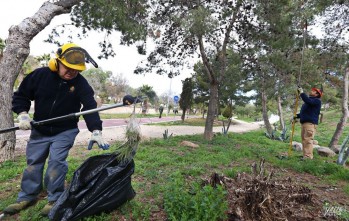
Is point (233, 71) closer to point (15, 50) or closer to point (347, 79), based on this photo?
point (347, 79)

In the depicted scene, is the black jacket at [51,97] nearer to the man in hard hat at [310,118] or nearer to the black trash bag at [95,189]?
the black trash bag at [95,189]

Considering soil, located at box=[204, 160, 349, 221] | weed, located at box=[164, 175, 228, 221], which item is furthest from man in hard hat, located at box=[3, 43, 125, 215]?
soil, located at box=[204, 160, 349, 221]

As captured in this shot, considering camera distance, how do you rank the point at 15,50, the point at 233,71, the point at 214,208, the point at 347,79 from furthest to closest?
1. the point at 233,71
2. the point at 347,79
3. the point at 15,50
4. the point at 214,208

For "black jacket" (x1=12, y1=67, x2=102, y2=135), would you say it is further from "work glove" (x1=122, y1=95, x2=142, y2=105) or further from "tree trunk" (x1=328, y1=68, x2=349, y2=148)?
"tree trunk" (x1=328, y1=68, x2=349, y2=148)

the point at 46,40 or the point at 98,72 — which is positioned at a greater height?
the point at 98,72

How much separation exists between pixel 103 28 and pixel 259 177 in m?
6.18

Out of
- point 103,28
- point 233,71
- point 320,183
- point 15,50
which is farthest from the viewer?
point 233,71

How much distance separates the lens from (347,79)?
10.5 metres

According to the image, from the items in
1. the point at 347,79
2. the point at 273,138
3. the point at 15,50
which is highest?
the point at 347,79

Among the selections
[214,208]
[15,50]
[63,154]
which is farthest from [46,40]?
[214,208]

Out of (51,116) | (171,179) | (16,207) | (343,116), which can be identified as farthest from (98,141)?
(343,116)

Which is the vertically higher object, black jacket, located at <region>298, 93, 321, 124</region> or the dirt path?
black jacket, located at <region>298, 93, 321, 124</region>

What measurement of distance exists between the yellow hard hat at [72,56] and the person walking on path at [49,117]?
0.6 inches

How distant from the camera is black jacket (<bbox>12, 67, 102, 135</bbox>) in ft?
9.68
